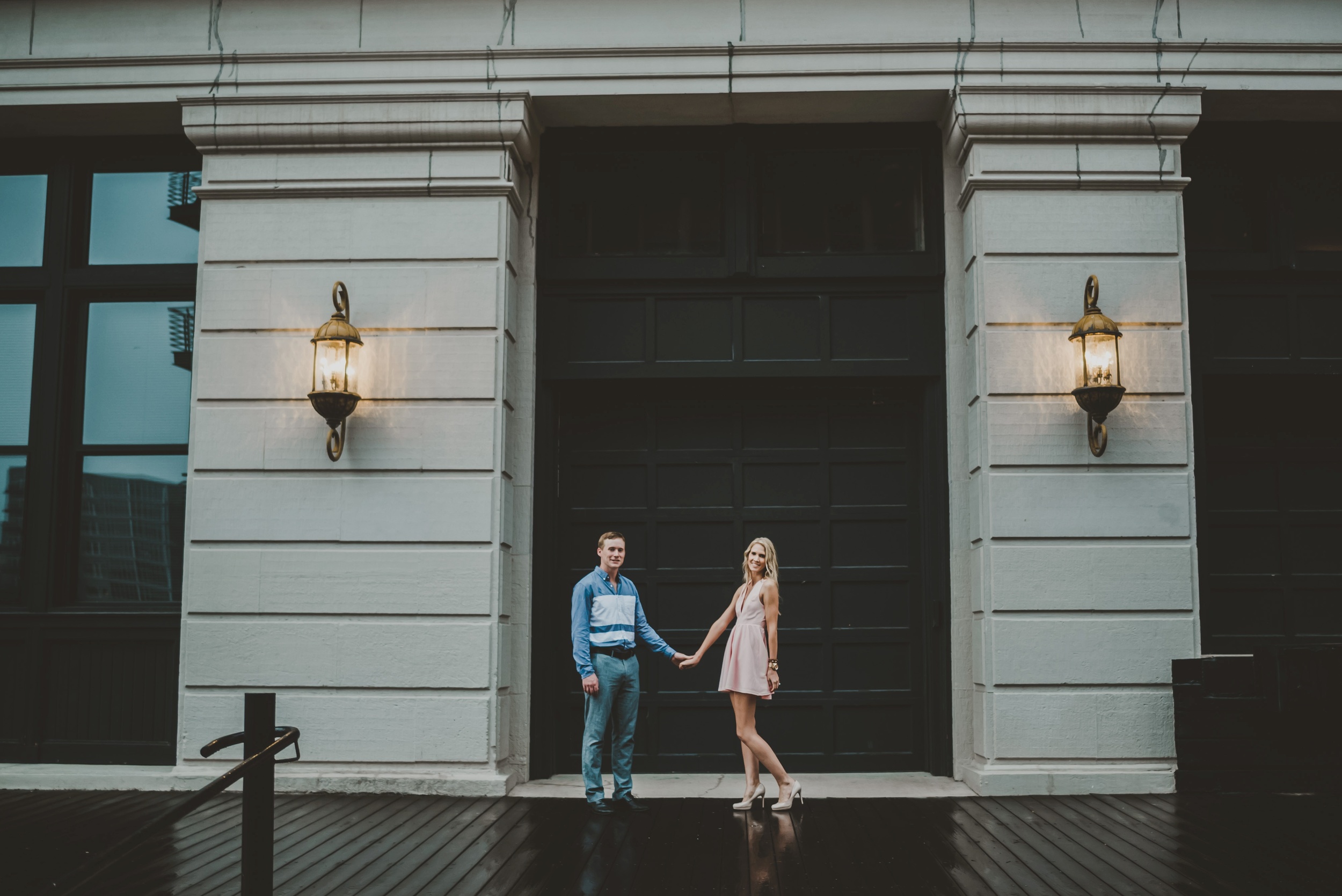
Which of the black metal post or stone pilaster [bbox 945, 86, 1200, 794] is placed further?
stone pilaster [bbox 945, 86, 1200, 794]

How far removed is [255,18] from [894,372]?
19.9 feet

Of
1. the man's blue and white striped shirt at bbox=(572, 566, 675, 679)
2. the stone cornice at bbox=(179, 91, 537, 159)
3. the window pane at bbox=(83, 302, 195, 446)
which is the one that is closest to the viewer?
the man's blue and white striped shirt at bbox=(572, 566, 675, 679)

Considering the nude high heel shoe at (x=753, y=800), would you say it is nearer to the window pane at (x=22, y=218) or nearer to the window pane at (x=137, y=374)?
the window pane at (x=137, y=374)

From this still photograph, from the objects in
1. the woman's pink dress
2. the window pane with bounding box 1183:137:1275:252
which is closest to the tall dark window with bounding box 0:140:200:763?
A: the woman's pink dress

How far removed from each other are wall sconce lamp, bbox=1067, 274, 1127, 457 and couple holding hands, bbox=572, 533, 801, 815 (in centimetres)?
272

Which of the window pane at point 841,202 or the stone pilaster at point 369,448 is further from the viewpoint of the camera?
the window pane at point 841,202

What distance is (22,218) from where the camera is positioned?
879 cm

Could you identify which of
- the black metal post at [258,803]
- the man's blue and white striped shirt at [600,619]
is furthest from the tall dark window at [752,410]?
the black metal post at [258,803]

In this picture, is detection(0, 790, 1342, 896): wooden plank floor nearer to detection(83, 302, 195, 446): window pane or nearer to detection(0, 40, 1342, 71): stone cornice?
detection(83, 302, 195, 446): window pane

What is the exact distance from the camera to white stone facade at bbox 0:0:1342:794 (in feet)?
24.9

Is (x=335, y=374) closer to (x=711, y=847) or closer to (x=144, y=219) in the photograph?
(x=144, y=219)

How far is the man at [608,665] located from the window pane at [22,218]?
5.87 meters

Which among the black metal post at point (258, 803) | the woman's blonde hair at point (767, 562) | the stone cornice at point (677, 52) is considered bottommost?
the black metal post at point (258, 803)

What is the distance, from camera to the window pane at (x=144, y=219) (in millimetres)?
8742
